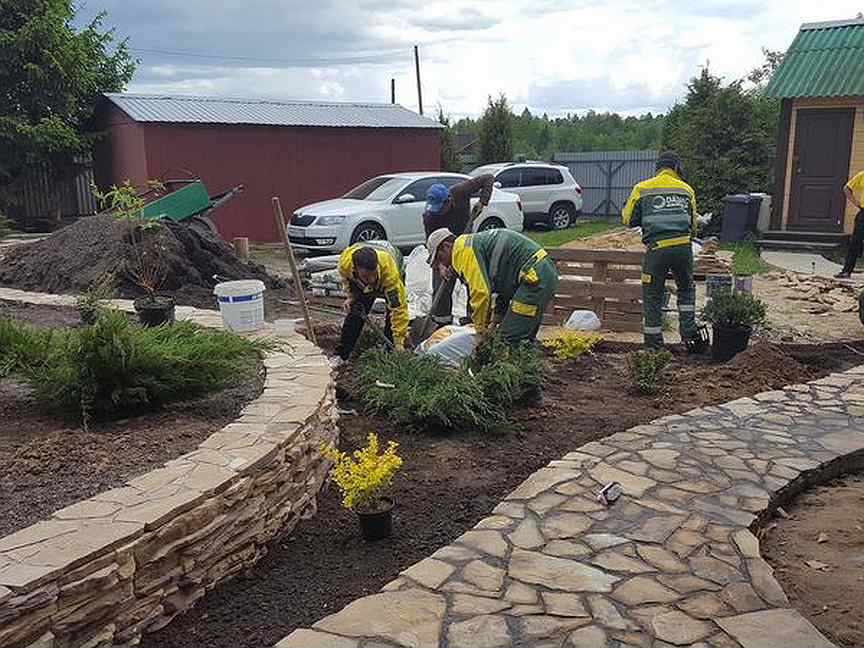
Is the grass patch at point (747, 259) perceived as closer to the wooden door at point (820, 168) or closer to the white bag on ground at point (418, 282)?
the wooden door at point (820, 168)

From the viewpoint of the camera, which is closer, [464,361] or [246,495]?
[246,495]

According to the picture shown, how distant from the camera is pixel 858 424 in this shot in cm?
513

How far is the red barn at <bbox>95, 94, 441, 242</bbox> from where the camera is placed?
16109 millimetres

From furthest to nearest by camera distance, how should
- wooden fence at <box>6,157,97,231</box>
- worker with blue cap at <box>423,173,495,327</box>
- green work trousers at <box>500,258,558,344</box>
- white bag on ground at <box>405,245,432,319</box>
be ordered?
wooden fence at <box>6,157,97,231</box>, worker with blue cap at <box>423,173,495,327</box>, white bag on ground at <box>405,245,432,319</box>, green work trousers at <box>500,258,558,344</box>

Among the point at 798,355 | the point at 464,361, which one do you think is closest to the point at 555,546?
the point at 464,361

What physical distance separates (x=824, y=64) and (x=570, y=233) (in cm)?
606

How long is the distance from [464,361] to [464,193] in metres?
3.75

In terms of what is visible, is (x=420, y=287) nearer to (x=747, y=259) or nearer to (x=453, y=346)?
(x=453, y=346)

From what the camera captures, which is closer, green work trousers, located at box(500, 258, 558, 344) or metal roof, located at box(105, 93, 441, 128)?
green work trousers, located at box(500, 258, 558, 344)

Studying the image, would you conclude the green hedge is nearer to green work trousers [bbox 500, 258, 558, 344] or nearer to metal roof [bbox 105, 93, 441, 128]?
green work trousers [bbox 500, 258, 558, 344]

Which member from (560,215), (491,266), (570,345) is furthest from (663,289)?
(560,215)

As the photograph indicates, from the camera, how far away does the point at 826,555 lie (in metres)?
3.60

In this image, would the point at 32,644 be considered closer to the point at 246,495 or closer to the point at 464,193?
the point at 246,495

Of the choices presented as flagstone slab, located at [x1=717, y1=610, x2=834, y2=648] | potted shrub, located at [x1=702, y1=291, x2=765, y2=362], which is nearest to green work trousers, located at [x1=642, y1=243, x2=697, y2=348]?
potted shrub, located at [x1=702, y1=291, x2=765, y2=362]
